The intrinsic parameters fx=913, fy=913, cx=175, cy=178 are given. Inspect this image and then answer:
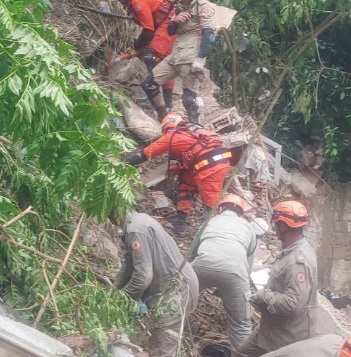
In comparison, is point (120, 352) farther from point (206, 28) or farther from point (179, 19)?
point (179, 19)

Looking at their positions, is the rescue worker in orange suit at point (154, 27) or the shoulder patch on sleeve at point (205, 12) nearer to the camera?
the shoulder patch on sleeve at point (205, 12)

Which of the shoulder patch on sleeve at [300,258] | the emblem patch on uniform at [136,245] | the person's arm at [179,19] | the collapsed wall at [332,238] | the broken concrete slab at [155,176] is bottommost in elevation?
the collapsed wall at [332,238]

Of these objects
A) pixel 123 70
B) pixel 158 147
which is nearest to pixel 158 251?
pixel 158 147

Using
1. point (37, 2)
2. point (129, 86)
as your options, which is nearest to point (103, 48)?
point (129, 86)

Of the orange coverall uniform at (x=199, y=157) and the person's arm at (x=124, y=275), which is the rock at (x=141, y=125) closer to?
the orange coverall uniform at (x=199, y=157)

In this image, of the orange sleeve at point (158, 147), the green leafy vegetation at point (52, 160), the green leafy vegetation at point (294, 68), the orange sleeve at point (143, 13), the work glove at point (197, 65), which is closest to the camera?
the green leafy vegetation at point (52, 160)

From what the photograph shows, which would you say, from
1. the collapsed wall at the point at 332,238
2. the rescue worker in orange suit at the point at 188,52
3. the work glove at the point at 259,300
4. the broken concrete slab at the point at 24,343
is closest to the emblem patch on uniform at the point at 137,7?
the rescue worker in orange suit at the point at 188,52

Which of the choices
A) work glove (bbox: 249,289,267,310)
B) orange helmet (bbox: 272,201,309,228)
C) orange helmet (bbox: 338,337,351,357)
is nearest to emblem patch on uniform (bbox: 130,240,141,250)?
work glove (bbox: 249,289,267,310)

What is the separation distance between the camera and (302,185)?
42.3ft

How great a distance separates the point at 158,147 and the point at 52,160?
3.73 metres

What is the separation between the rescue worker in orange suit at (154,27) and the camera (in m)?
9.64

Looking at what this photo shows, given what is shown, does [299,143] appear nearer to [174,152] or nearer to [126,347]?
[174,152]

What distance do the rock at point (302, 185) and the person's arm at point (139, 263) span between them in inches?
247

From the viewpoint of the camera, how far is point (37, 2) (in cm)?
503
